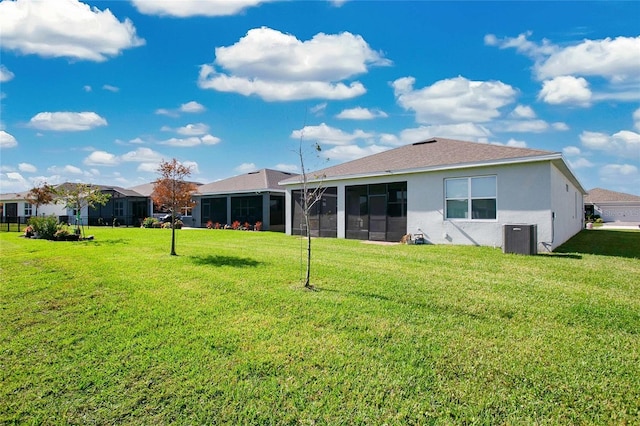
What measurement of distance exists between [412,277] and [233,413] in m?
5.25

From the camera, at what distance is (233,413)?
9.42 ft

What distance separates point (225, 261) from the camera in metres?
9.33

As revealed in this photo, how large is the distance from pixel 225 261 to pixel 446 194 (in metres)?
8.81

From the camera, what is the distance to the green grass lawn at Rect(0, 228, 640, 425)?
293cm

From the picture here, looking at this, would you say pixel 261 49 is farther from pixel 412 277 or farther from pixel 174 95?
pixel 412 277

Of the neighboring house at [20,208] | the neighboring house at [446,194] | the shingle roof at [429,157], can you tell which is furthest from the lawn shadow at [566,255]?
the neighboring house at [20,208]

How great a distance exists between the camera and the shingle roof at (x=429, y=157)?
12102mm

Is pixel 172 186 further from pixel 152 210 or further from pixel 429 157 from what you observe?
pixel 152 210

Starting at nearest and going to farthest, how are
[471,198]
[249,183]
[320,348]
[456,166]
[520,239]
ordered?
[320,348], [520,239], [456,166], [471,198], [249,183]

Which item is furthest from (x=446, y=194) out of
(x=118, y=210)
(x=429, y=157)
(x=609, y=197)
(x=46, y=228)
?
(x=609, y=197)

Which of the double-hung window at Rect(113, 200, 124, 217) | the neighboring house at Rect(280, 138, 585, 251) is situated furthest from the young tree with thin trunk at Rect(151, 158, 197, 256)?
the double-hung window at Rect(113, 200, 124, 217)

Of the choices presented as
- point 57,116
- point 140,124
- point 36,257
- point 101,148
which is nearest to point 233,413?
point 36,257

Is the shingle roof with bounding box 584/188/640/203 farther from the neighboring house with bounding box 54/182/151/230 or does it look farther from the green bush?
the green bush

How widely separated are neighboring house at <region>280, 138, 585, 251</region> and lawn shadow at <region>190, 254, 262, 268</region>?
3129 millimetres
